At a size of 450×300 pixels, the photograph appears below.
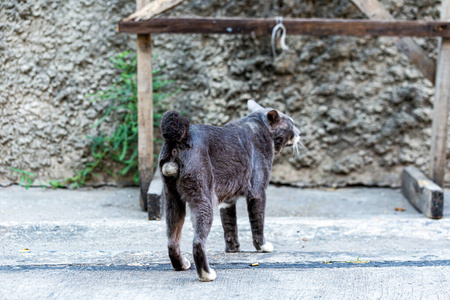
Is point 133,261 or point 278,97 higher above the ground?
point 278,97

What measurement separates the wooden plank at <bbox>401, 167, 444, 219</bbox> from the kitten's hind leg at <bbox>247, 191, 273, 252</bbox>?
2.02 m

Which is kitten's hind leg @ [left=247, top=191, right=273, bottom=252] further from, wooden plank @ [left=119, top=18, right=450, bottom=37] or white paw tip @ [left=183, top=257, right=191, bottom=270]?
wooden plank @ [left=119, top=18, right=450, bottom=37]

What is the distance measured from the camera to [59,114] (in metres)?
5.70

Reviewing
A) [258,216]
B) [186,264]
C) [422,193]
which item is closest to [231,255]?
[258,216]

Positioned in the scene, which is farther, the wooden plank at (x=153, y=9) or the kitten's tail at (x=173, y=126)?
the wooden plank at (x=153, y=9)

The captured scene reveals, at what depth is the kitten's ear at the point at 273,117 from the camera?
351 cm

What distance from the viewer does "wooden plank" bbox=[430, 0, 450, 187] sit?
15.9ft

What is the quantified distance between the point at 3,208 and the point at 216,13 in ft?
10.3

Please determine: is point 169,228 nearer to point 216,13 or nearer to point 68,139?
point 68,139

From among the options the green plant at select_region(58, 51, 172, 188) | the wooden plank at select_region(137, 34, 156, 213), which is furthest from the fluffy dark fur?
the green plant at select_region(58, 51, 172, 188)

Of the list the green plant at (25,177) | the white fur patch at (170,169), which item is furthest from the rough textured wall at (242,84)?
the white fur patch at (170,169)

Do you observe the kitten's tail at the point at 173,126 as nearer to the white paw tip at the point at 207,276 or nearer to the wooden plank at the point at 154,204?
the white paw tip at the point at 207,276

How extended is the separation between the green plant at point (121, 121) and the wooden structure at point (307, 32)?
727 millimetres

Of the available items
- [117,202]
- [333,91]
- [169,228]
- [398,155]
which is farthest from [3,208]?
[398,155]
